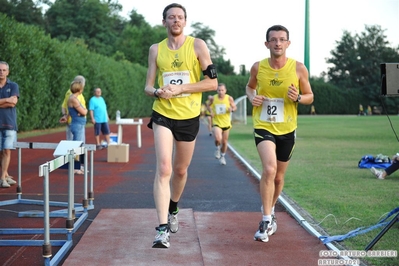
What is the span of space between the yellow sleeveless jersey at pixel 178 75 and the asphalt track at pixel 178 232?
1339 millimetres

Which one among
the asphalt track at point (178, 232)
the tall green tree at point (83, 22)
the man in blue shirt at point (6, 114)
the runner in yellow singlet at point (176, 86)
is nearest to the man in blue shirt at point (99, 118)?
the asphalt track at point (178, 232)

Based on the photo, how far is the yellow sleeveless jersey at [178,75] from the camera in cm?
654

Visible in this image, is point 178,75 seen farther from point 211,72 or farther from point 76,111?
point 76,111

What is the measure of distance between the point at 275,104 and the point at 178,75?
4.07 ft

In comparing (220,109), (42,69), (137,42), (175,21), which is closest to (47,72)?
(42,69)

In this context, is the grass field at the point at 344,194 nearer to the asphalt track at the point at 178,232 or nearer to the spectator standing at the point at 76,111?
the asphalt track at the point at 178,232

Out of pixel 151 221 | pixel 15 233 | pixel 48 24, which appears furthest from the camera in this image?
pixel 48 24

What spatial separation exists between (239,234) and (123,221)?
5.01ft

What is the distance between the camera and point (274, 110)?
7.16 meters

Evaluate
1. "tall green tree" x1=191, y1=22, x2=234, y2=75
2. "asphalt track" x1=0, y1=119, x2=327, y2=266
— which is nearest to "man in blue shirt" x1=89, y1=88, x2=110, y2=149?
"asphalt track" x1=0, y1=119, x2=327, y2=266

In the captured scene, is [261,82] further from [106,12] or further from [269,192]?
→ [106,12]

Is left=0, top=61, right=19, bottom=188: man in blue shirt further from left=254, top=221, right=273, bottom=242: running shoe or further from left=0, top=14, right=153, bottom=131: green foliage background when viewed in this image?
left=0, top=14, right=153, bottom=131: green foliage background

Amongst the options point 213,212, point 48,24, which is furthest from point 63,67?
point 48,24

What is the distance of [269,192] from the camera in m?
7.00
